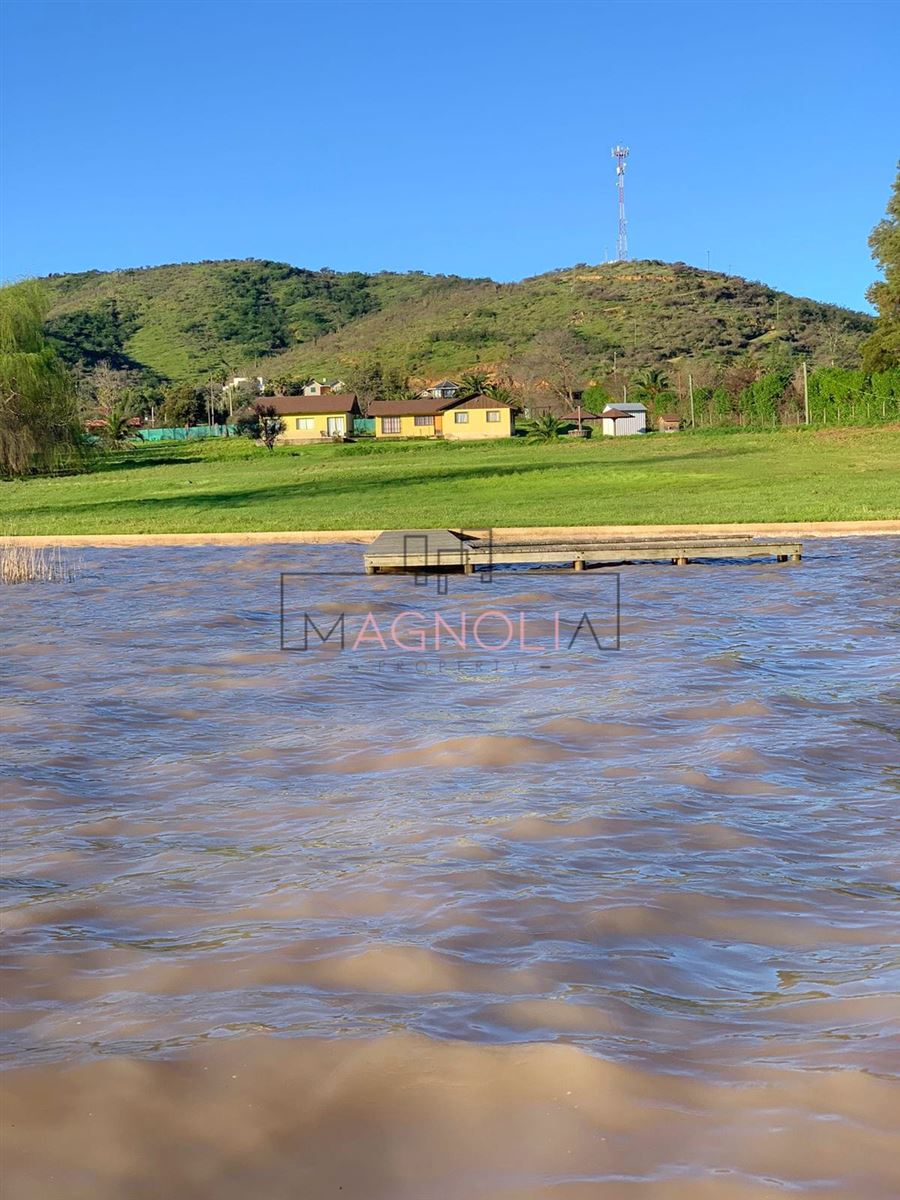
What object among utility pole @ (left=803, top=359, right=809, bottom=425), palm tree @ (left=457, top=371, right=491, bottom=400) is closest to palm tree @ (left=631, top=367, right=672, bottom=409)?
palm tree @ (left=457, top=371, right=491, bottom=400)

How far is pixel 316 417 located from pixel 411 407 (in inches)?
232

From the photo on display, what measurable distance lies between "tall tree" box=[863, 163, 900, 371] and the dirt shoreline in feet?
92.0

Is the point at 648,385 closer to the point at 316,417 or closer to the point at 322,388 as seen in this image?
the point at 316,417

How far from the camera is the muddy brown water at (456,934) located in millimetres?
3020

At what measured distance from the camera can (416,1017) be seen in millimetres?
3689

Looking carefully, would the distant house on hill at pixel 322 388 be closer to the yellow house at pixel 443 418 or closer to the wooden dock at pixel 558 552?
the yellow house at pixel 443 418

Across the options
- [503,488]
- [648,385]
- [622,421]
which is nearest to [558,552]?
[503,488]

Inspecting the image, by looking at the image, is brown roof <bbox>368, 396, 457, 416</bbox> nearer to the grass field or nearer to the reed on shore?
the grass field

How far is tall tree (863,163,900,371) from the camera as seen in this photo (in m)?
43.3

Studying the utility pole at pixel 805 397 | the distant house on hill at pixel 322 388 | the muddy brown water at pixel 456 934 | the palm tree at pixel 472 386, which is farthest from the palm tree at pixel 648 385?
the muddy brown water at pixel 456 934

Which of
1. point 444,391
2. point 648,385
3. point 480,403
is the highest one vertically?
point 444,391

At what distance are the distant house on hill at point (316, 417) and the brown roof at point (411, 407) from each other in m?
1.68

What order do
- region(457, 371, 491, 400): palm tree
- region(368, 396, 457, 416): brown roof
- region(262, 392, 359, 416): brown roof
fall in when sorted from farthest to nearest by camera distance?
1. region(457, 371, 491, 400): palm tree
2. region(262, 392, 359, 416): brown roof
3. region(368, 396, 457, 416): brown roof

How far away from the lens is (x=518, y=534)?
57.0 ft
